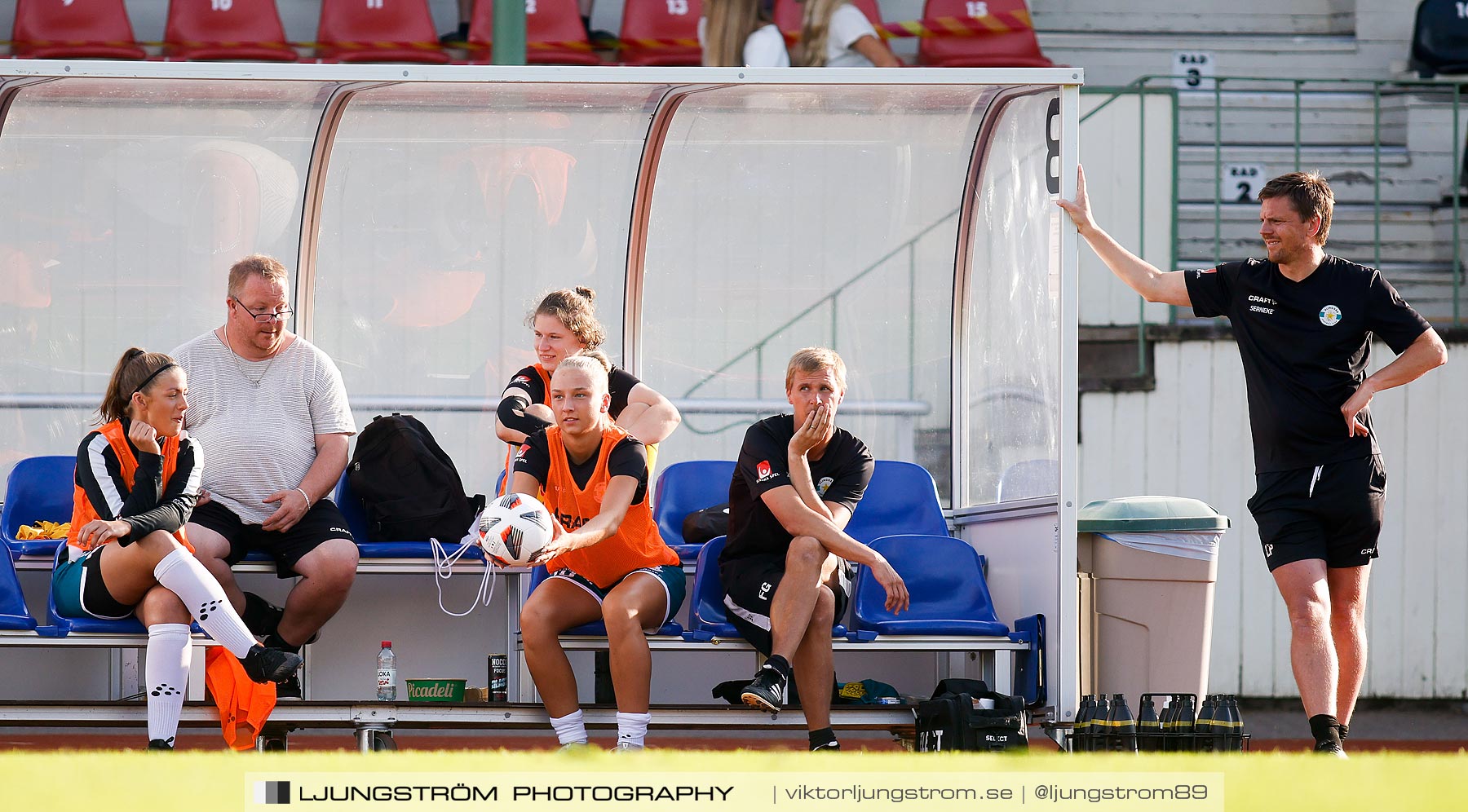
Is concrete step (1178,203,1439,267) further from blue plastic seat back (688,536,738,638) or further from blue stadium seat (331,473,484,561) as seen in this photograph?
blue stadium seat (331,473,484,561)

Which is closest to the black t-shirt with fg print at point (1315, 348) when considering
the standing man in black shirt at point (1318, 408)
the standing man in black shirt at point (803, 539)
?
the standing man in black shirt at point (1318, 408)

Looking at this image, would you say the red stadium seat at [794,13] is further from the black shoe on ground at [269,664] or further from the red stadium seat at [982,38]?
the black shoe on ground at [269,664]

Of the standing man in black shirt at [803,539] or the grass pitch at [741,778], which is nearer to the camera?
the grass pitch at [741,778]

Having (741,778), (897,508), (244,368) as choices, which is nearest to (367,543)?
(244,368)

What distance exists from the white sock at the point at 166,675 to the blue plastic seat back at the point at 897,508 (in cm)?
246

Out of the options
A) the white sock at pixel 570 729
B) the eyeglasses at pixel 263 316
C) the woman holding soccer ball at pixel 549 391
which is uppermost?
the eyeglasses at pixel 263 316

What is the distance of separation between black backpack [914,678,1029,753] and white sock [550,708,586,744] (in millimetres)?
1093

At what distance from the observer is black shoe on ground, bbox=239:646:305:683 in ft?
16.1

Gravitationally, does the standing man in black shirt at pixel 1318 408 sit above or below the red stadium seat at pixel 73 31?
below

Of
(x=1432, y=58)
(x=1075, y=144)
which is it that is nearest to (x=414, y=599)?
(x=1075, y=144)

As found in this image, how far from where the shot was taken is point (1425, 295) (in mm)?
10289

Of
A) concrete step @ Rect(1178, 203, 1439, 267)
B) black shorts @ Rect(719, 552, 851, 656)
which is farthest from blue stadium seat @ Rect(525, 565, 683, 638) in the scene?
concrete step @ Rect(1178, 203, 1439, 267)

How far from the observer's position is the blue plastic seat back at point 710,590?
17.7ft

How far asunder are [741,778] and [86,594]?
2.90 m
